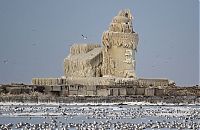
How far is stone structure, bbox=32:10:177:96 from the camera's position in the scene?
1617 inches

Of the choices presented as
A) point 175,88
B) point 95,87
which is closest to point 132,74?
point 175,88

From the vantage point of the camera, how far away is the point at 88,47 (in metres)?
46.9

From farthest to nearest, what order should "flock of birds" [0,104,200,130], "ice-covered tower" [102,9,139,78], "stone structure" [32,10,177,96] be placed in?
"ice-covered tower" [102,9,139,78], "stone structure" [32,10,177,96], "flock of birds" [0,104,200,130]

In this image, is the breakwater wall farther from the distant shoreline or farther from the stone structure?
the stone structure

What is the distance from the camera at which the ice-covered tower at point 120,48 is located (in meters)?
44.0

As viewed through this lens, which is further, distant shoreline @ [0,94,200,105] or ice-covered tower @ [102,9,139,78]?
ice-covered tower @ [102,9,139,78]

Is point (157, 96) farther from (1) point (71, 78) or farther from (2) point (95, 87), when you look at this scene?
(1) point (71, 78)

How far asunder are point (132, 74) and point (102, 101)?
10607mm

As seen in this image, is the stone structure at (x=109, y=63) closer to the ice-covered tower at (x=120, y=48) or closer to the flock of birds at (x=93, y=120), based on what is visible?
the ice-covered tower at (x=120, y=48)

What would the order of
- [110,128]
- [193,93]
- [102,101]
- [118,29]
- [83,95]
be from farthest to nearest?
[118,29]
[193,93]
[83,95]
[102,101]
[110,128]

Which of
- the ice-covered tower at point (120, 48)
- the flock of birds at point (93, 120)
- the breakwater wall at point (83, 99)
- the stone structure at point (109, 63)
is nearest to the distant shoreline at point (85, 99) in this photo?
the breakwater wall at point (83, 99)

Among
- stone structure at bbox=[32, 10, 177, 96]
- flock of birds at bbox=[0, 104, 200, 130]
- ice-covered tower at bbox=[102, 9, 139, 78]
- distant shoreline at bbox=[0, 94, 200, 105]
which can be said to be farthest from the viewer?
ice-covered tower at bbox=[102, 9, 139, 78]

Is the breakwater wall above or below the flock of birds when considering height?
above

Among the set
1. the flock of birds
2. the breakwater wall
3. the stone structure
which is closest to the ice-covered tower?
the stone structure
